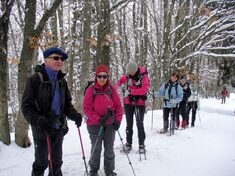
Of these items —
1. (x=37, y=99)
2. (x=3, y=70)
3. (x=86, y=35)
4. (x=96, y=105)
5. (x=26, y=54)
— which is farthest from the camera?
(x=86, y=35)

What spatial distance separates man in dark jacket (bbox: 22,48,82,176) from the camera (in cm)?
379

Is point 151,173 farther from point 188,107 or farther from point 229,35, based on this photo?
point 229,35

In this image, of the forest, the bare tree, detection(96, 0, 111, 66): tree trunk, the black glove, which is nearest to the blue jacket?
the forest

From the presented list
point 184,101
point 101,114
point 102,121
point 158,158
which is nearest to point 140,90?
point 158,158

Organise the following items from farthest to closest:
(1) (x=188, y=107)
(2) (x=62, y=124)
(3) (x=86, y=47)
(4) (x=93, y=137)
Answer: (3) (x=86, y=47)
(1) (x=188, y=107)
(4) (x=93, y=137)
(2) (x=62, y=124)

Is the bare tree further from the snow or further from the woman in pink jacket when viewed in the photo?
the woman in pink jacket

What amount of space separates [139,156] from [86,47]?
7766 mm

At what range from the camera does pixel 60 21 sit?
59.7 feet

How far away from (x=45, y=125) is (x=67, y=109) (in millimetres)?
735

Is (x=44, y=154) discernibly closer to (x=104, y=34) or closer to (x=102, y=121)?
(x=102, y=121)

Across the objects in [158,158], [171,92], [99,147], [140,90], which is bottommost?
[158,158]

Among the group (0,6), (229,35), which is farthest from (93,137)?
(229,35)

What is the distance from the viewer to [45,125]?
3.73m

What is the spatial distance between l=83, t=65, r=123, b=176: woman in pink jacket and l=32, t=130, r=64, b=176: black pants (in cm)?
96
